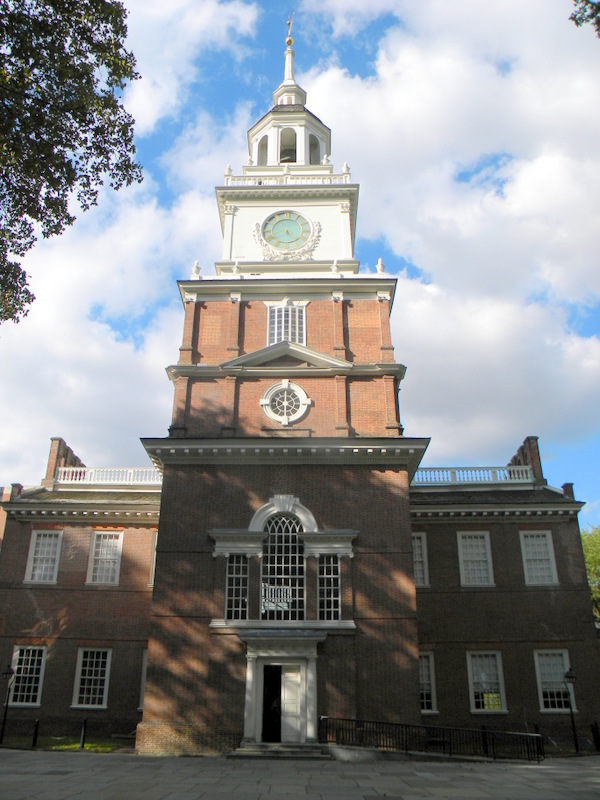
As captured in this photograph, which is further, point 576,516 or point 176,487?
point 576,516

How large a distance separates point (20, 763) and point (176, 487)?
8.24m

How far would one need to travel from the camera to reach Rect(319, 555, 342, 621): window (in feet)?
64.4

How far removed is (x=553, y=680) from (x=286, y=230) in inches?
780

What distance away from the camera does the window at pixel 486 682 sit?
2431 cm

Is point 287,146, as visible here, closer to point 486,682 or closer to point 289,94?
point 289,94

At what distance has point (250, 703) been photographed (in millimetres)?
18438

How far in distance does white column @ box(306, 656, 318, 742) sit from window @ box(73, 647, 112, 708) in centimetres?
1021

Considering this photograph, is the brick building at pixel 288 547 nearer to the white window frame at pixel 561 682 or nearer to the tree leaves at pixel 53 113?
the white window frame at pixel 561 682

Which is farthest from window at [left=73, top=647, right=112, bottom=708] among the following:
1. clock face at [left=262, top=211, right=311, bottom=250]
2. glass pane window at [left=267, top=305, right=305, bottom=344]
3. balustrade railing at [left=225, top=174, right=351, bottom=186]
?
balustrade railing at [left=225, top=174, right=351, bottom=186]

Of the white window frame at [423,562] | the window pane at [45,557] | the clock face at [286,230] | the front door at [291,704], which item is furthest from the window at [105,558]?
the clock face at [286,230]

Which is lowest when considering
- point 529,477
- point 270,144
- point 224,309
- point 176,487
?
point 176,487

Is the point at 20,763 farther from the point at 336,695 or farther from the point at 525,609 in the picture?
the point at 525,609

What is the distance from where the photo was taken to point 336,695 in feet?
60.7

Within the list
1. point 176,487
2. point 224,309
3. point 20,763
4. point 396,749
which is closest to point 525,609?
point 396,749
